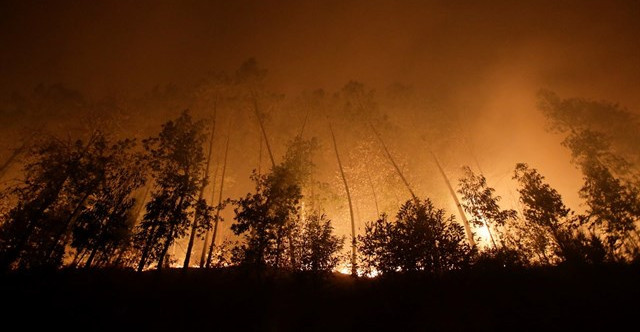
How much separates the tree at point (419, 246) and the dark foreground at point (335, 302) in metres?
0.83

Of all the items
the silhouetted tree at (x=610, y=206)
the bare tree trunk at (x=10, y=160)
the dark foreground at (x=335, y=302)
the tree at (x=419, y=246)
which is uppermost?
the bare tree trunk at (x=10, y=160)

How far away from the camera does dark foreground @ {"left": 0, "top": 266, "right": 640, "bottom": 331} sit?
10648 mm

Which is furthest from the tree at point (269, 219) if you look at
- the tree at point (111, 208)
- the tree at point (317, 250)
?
the tree at point (111, 208)

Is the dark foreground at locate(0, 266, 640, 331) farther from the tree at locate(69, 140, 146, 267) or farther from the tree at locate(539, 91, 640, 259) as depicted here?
the tree at locate(539, 91, 640, 259)

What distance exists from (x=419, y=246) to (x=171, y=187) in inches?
564

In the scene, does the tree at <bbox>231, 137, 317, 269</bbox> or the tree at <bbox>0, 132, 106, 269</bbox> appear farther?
the tree at <bbox>0, 132, 106, 269</bbox>

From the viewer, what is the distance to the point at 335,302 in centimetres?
1392

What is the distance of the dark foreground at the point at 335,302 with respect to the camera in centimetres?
1065

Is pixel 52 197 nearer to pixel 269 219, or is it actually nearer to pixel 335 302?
pixel 269 219

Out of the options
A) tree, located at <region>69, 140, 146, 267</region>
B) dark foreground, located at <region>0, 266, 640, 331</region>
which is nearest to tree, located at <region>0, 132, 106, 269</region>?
tree, located at <region>69, 140, 146, 267</region>

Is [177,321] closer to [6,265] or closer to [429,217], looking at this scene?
[6,265]

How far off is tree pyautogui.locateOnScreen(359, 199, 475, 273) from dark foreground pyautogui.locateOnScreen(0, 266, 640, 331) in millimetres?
829

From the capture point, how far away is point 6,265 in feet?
50.8

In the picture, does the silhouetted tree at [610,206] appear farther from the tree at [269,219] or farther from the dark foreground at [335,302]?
the tree at [269,219]
